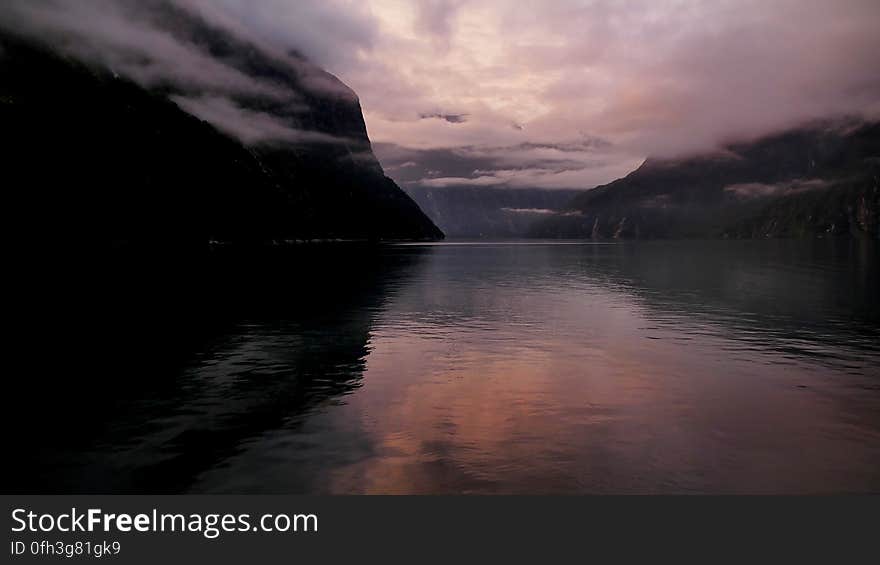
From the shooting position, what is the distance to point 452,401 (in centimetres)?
2586

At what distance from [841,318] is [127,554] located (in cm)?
5587

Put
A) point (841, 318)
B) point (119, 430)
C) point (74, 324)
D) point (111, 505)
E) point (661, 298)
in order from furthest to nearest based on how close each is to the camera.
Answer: point (661, 298) < point (841, 318) < point (74, 324) < point (119, 430) < point (111, 505)

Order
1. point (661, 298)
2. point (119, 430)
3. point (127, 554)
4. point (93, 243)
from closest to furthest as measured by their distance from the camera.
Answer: point (127, 554) → point (119, 430) → point (661, 298) → point (93, 243)

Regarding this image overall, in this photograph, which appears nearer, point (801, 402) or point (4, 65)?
point (801, 402)

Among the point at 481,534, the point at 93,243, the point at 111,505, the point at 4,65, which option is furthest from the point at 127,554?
the point at 4,65

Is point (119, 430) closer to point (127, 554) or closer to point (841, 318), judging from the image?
point (127, 554)

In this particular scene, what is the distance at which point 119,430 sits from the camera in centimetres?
2167

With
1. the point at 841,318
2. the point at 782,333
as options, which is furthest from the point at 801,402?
the point at 841,318

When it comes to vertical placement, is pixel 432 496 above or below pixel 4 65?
below

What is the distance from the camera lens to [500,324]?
48.9m

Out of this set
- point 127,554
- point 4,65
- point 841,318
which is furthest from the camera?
point 4,65

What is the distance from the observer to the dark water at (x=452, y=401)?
17.8 metres

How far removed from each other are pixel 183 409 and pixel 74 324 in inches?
1135

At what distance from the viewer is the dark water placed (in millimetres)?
17750
